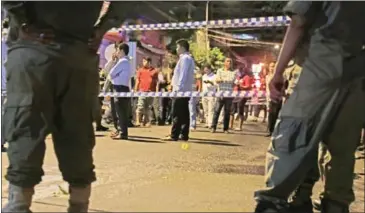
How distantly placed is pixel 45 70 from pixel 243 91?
563cm

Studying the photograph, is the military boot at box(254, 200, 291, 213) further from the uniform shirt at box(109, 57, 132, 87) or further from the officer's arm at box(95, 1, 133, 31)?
the uniform shirt at box(109, 57, 132, 87)

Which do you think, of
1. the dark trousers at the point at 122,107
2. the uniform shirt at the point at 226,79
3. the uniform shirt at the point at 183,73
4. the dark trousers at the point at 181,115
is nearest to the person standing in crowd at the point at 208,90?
the uniform shirt at the point at 226,79

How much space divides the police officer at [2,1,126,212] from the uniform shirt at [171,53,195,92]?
450 centimetres

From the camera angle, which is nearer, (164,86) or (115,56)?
(115,56)

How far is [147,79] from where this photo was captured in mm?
7578

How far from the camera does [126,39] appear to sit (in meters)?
5.96

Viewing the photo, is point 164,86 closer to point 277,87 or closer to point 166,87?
point 166,87

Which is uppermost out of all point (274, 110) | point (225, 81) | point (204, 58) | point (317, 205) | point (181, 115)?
point (204, 58)

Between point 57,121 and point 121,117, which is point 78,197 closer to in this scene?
point 57,121

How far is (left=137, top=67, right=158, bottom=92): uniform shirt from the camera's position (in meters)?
7.42

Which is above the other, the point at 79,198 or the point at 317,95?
the point at 317,95

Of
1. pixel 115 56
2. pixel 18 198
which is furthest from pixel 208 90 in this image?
pixel 18 198

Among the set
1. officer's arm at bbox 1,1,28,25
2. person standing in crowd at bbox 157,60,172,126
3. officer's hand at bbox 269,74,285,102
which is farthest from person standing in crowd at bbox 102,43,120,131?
officer's arm at bbox 1,1,28,25

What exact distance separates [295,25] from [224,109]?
6.87 meters
